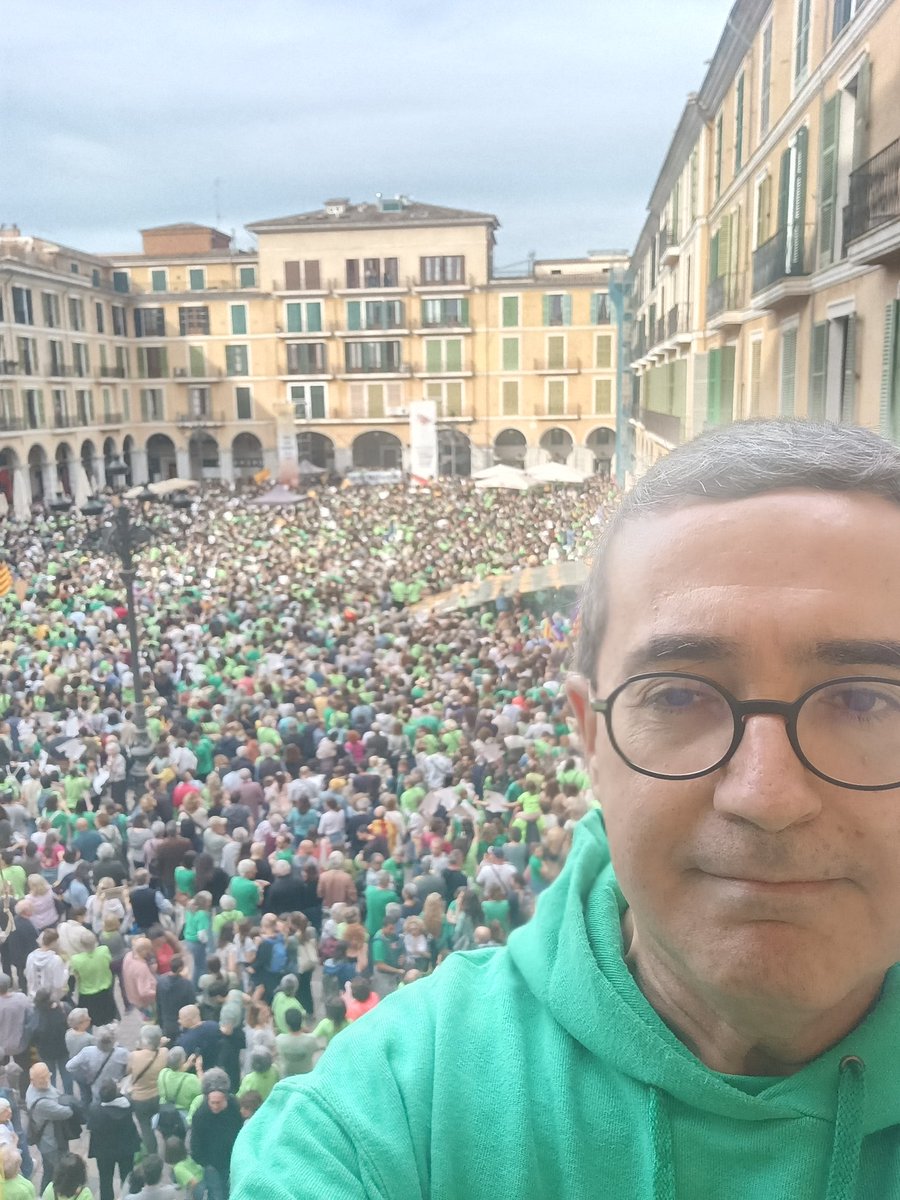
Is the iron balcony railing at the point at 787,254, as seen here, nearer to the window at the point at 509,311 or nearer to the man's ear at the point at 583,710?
the man's ear at the point at 583,710

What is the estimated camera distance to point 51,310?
23.8 m

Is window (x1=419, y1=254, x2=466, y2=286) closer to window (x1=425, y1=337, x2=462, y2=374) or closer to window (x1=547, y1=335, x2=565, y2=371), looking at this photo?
window (x1=425, y1=337, x2=462, y2=374)

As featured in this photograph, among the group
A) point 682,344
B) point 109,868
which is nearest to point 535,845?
point 109,868

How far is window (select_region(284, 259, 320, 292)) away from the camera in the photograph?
30859 mm

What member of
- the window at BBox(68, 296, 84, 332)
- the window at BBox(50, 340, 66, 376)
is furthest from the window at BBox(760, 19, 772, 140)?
the window at BBox(68, 296, 84, 332)

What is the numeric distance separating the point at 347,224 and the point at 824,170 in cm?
2598

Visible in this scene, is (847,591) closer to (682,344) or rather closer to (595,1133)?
(595,1133)

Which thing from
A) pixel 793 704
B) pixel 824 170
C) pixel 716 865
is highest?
pixel 824 170

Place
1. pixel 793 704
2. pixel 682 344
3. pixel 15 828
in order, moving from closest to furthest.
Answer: pixel 793 704 < pixel 15 828 < pixel 682 344

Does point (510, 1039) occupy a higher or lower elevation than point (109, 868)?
higher

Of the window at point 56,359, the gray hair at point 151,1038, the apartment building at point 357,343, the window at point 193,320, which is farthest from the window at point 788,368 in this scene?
the window at point 193,320

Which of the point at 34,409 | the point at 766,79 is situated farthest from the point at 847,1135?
the point at 34,409

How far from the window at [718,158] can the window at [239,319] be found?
76.5ft

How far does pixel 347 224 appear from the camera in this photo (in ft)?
99.4
